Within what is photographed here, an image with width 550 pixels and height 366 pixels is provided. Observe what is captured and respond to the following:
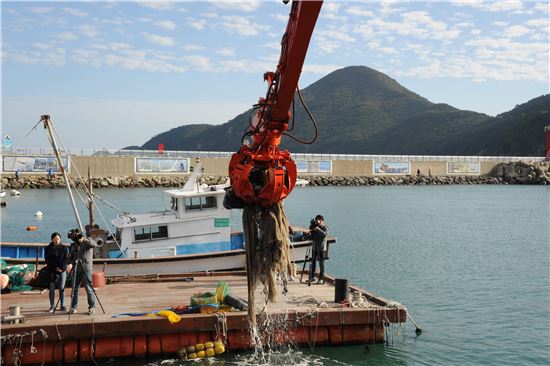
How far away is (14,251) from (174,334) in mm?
10475

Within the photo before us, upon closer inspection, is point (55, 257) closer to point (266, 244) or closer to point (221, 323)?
point (221, 323)

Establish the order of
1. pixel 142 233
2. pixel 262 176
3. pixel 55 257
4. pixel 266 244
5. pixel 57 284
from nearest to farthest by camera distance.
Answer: pixel 262 176 < pixel 266 244 < pixel 55 257 < pixel 57 284 < pixel 142 233

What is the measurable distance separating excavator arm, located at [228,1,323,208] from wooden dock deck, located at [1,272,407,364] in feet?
14.7

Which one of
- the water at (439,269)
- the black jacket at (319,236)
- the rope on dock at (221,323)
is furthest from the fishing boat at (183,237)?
the rope on dock at (221,323)

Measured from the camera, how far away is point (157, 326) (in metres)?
12.8

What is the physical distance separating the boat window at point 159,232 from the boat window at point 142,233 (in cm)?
15

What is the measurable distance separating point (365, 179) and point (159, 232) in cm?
7952

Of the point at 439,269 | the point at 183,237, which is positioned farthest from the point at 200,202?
the point at 439,269

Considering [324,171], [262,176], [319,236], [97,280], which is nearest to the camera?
[262,176]

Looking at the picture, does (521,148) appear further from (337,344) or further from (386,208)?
(337,344)

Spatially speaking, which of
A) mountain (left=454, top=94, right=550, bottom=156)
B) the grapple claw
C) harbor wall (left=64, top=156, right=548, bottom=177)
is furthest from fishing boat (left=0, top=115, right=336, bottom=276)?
mountain (left=454, top=94, right=550, bottom=156)

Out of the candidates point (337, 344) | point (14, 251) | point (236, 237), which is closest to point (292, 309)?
point (337, 344)

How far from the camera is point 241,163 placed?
378 inches

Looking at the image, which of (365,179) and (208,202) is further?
(365,179)
